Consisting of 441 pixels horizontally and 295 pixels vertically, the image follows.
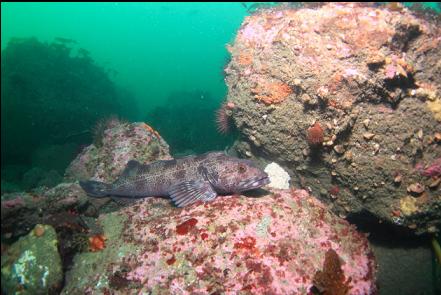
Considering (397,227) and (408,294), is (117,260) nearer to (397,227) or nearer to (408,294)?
(397,227)

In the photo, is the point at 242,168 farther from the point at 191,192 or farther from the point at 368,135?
the point at 368,135

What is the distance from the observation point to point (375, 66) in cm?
490

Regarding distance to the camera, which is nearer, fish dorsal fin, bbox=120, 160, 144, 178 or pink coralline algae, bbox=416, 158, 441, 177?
pink coralline algae, bbox=416, 158, 441, 177

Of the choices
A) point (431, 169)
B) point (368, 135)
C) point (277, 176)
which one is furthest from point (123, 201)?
point (431, 169)

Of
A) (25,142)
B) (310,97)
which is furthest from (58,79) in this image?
(310,97)

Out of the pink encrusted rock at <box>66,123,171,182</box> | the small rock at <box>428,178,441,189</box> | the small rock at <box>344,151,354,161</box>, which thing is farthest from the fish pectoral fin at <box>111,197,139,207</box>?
the small rock at <box>428,178,441,189</box>

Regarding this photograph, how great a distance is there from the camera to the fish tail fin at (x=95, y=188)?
17.8 feet

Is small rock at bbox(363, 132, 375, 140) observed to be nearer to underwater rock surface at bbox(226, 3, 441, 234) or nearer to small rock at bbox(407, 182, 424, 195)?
underwater rock surface at bbox(226, 3, 441, 234)

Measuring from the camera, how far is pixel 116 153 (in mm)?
6637

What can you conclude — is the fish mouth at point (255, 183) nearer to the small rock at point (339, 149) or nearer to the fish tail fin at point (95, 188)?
the small rock at point (339, 149)

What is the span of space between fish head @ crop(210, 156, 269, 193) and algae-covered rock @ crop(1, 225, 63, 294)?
2.65 metres

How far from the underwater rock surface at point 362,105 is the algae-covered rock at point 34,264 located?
437 cm

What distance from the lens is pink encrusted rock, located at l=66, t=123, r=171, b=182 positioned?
6.50 metres

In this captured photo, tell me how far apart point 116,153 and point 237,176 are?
3.28 metres
